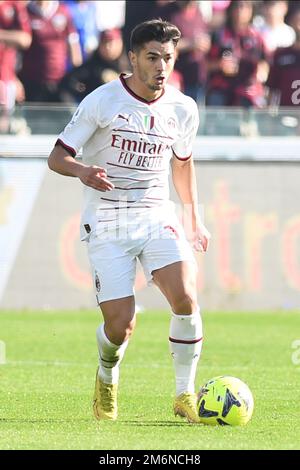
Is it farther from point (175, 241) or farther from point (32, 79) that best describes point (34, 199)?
point (175, 241)

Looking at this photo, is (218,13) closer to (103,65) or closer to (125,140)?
(103,65)

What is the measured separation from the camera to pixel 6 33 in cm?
1803

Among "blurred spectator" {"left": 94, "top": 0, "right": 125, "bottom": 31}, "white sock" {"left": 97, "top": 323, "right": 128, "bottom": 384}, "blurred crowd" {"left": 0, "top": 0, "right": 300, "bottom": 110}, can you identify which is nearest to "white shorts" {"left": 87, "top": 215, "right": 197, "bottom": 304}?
"white sock" {"left": 97, "top": 323, "right": 128, "bottom": 384}

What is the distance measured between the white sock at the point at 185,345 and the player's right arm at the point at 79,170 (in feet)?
3.52

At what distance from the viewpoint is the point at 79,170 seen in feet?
24.5


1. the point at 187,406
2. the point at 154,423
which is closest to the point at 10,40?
the point at 187,406

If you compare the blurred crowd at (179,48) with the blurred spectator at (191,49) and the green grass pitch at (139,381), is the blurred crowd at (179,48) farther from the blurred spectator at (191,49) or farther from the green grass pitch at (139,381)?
the green grass pitch at (139,381)

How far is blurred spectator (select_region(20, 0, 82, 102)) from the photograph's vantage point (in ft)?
59.2

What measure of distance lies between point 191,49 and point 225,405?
1175 centimetres

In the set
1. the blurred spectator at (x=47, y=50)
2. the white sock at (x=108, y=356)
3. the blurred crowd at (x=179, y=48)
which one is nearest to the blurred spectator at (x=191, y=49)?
the blurred crowd at (x=179, y=48)

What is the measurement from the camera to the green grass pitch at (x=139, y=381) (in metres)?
6.86

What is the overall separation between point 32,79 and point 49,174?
70.2 inches
